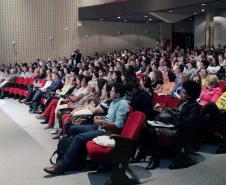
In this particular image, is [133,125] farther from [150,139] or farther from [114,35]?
[114,35]

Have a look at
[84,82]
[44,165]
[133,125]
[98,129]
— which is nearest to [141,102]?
[98,129]

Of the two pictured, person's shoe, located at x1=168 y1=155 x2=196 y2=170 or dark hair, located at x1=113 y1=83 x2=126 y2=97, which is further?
dark hair, located at x1=113 y1=83 x2=126 y2=97

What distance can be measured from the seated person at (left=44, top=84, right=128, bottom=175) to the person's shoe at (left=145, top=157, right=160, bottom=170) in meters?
0.63

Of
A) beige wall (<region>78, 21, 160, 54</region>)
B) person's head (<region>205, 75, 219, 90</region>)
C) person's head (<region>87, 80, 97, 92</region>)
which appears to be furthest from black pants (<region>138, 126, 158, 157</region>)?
beige wall (<region>78, 21, 160, 54</region>)

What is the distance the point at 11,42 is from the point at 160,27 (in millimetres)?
8228

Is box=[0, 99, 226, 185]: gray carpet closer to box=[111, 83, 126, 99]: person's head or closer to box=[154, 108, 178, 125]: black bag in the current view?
box=[154, 108, 178, 125]: black bag

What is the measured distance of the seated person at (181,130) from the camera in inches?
194

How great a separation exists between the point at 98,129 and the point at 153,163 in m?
0.89

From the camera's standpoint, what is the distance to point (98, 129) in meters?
5.20

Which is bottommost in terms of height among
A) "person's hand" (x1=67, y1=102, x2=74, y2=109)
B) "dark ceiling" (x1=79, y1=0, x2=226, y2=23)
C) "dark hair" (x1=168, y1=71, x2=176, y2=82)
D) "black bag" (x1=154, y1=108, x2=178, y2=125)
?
"person's hand" (x1=67, y1=102, x2=74, y2=109)

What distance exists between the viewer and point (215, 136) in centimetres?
594

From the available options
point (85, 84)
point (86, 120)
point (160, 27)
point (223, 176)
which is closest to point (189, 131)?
point (223, 176)

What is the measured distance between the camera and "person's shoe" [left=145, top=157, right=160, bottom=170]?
493 centimetres

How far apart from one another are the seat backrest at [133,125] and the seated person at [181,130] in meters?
0.38
